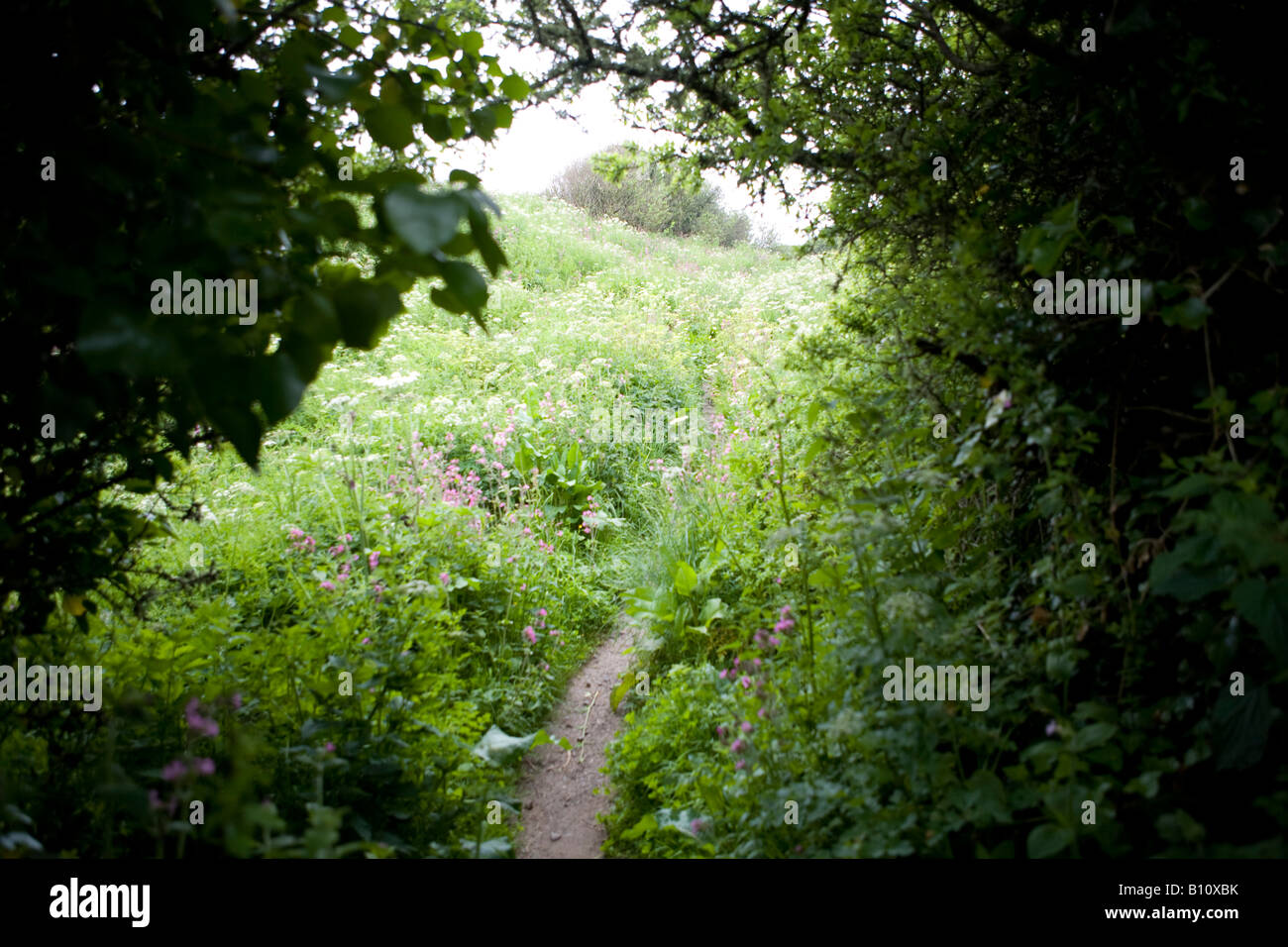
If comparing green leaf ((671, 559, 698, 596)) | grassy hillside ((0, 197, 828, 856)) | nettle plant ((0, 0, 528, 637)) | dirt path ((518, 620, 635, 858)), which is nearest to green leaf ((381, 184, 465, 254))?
nettle plant ((0, 0, 528, 637))

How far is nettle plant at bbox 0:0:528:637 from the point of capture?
1239mm

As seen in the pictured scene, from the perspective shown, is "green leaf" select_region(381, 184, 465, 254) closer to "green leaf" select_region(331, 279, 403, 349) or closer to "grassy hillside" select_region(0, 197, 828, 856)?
"green leaf" select_region(331, 279, 403, 349)

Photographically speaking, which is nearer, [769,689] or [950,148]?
[769,689]

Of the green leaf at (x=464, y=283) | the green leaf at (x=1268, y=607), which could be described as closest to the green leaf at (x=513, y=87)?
the green leaf at (x=464, y=283)

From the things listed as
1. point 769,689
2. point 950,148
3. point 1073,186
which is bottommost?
point 769,689

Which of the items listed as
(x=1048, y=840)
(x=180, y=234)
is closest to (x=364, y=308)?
(x=180, y=234)

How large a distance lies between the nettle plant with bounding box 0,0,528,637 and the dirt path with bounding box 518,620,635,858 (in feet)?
6.43

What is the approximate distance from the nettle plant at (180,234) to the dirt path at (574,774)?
1960 mm

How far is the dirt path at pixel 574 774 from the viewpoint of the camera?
3316 mm

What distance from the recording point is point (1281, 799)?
160 centimetres
